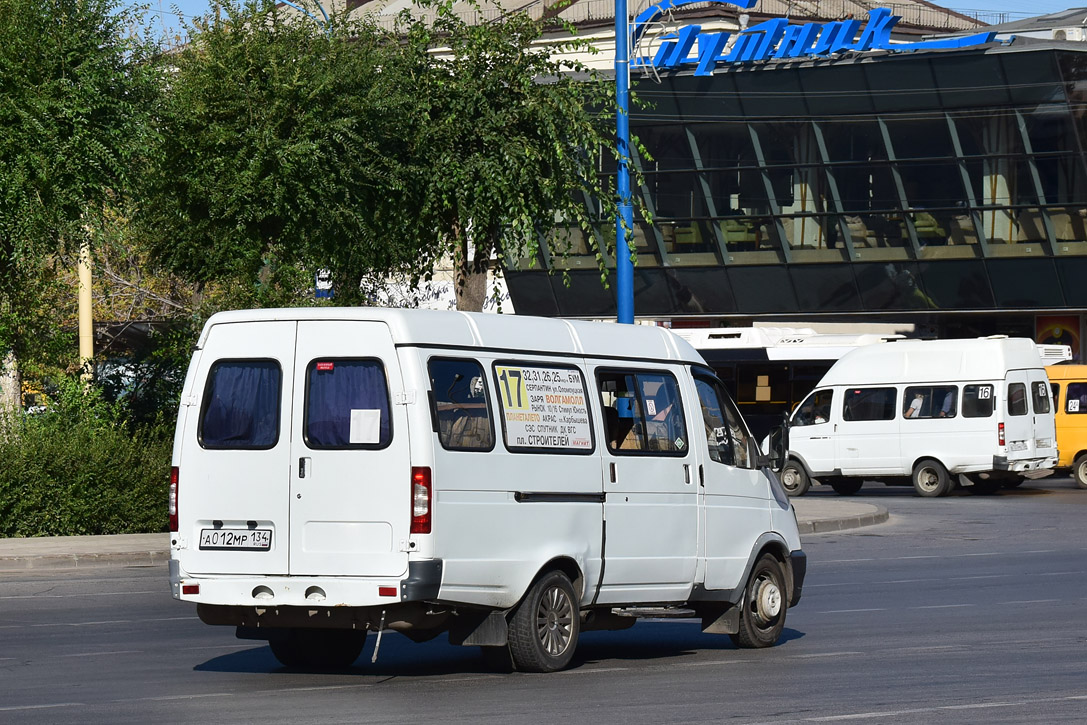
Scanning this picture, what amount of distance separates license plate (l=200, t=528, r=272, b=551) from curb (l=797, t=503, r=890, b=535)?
14.4 m

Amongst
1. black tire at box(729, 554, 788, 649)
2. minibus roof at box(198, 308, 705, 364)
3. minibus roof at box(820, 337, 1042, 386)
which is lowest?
black tire at box(729, 554, 788, 649)

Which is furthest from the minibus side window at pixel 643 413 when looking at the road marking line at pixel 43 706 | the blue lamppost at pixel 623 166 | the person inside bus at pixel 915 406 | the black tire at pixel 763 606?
the person inside bus at pixel 915 406

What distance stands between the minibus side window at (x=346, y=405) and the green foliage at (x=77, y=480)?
12.1 metres

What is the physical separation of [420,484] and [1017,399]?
80.2ft

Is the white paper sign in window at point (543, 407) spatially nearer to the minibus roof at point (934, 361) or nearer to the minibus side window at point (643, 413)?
the minibus side window at point (643, 413)

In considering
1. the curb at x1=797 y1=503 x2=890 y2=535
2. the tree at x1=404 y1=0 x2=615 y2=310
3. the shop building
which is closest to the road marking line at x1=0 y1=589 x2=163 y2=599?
the tree at x1=404 y1=0 x2=615 y2=310

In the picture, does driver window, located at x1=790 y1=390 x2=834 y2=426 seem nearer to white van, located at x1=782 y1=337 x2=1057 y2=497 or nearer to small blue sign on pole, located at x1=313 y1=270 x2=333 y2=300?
white van, located at x1=782 y1=337 x2=1057 y2=497

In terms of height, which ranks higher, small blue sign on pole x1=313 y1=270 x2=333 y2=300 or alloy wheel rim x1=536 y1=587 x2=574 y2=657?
small blue sign on pole x1=313 y1=270 x2=333 y2=300

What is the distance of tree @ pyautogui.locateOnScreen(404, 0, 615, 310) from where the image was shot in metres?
22.7

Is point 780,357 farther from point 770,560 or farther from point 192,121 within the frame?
point 770,560

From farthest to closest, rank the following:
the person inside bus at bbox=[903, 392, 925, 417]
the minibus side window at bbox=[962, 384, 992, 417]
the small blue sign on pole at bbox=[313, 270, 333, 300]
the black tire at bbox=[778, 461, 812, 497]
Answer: the black tire at bbox=[778, 461, 812, 497] < the person inside bus at bbox=[903, 392, 925, 417] < the minibus side window at bbox=[962, 384, 992, 417] < the small blue sign on pole at bbox=[313, 270, 333, 300]

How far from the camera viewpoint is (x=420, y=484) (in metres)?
9.50

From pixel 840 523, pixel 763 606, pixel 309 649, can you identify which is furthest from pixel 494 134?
pixel 309 649

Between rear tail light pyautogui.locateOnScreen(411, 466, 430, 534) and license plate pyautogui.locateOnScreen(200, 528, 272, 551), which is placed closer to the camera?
rear tail light pyautogui.locateOnScreen(411, 466, 430, 534)
